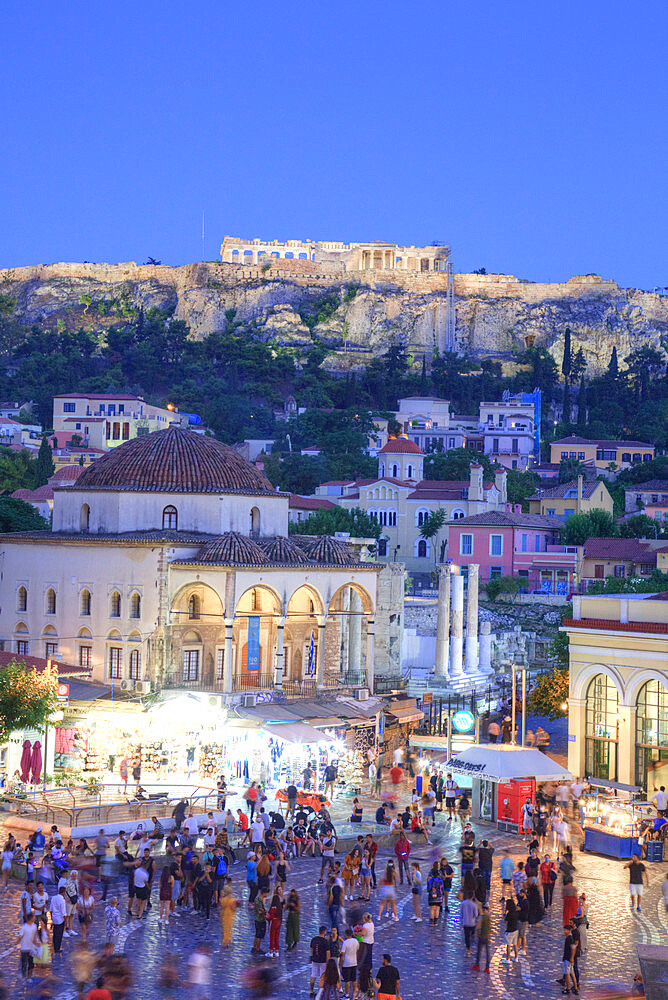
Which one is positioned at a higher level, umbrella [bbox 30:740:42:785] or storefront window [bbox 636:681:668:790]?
storefront window [bbox 636:681:668:790]

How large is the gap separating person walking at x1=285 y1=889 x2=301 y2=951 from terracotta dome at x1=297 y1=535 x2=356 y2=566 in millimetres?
21942

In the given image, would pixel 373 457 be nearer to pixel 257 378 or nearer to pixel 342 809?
pixel 257 378

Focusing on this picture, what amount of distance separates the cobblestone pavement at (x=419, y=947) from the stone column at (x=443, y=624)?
27.3m

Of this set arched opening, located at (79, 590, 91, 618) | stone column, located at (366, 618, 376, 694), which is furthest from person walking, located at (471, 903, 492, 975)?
arched opening, located at (79, 590, 91, 618)

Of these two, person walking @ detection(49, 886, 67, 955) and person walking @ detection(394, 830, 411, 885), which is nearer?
person walking @ detection(49, 886, 67, 955)

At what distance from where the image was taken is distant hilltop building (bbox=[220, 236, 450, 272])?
155 metres

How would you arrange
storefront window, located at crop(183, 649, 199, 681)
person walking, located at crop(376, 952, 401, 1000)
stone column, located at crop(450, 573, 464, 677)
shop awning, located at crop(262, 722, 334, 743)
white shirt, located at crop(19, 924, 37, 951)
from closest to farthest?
person walking, located at crop(376, 952, 401, 1000)
white shirt, located at crop(19, 924, 37, 951)
shop awning, located at crop(262, 722, 334, 743)
storefront window, located at crop(183, 649, 199, 681)
stone column, located at crop(450, 573, 464, 677)

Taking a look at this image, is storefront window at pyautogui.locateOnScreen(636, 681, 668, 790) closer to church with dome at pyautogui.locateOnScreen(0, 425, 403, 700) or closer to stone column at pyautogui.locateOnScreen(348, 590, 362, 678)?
church with dome at pyautogui.locateOnScreen(0, 425, 403, 700)

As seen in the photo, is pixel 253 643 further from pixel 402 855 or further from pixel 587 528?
pixel 587 528

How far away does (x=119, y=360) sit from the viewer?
422 ft

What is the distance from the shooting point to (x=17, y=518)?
51.6m

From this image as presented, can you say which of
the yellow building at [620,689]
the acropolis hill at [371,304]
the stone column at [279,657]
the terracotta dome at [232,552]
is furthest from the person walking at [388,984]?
the acropolis hill at [371,304]

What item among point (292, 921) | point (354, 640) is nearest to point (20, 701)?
point (292, 921)

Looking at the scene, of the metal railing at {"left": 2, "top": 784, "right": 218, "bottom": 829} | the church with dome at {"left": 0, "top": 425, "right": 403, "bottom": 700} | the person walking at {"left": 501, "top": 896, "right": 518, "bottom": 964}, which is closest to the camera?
the person walking at {"left": 501, "top": 896, "right": 518, "bottom": 964}
